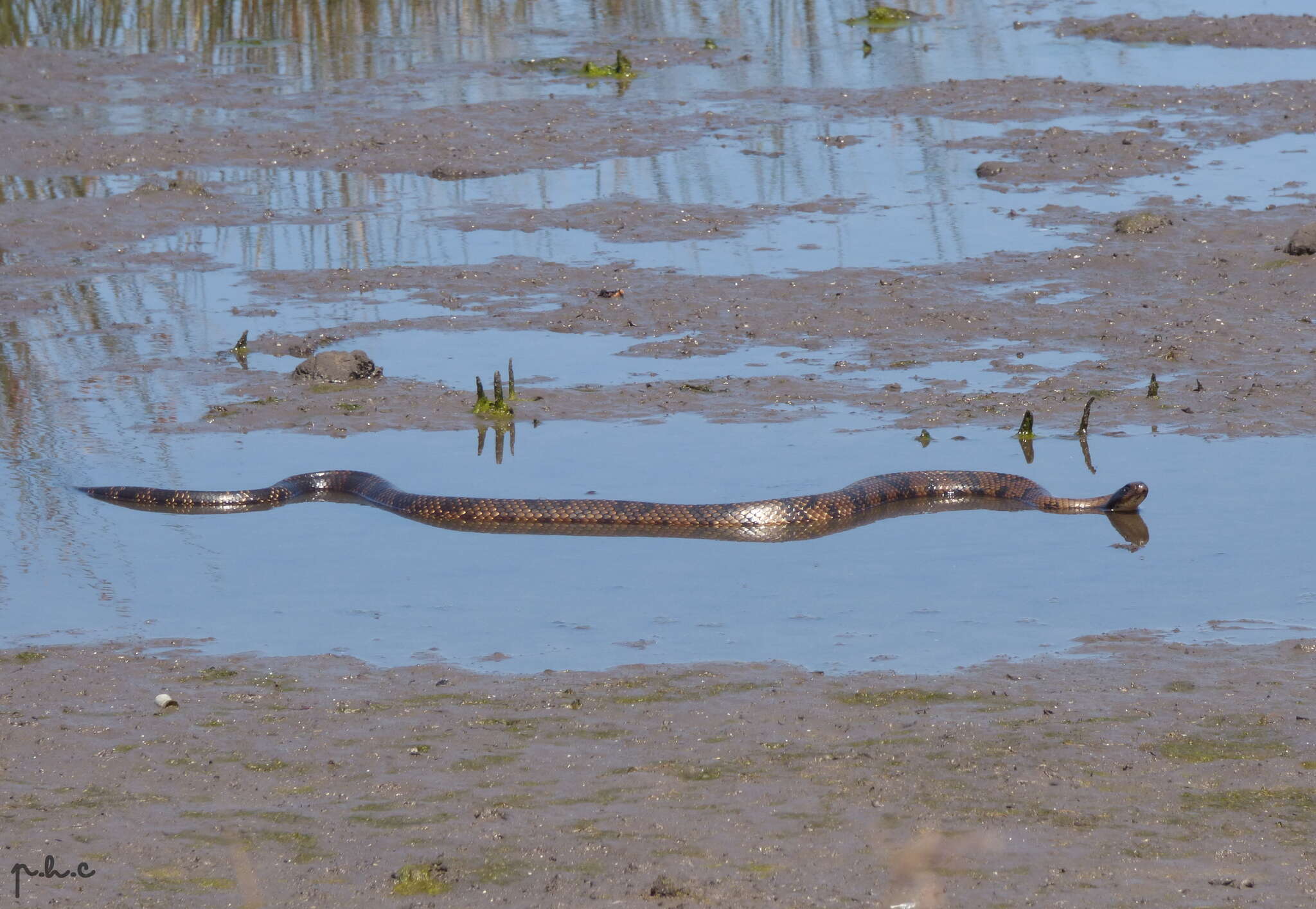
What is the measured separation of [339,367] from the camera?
10523mm

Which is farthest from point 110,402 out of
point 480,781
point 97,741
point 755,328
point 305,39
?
point 305,39

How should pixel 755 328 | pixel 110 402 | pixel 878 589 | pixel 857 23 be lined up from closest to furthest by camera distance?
pixel 878 589 < pixel 110 402 < pixel 755 328 < pixel 857 23

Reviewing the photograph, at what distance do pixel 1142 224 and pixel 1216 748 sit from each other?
311 inches

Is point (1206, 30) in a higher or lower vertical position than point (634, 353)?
higher

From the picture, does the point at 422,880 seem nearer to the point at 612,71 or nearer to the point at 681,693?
the point at 681,693

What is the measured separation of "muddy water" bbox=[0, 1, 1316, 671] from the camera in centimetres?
743

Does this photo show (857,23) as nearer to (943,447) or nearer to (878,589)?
(943,447)

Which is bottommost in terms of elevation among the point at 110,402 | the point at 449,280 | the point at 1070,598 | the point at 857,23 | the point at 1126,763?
the point at 1126,763

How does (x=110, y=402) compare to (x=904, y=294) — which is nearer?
(x=110, y=402)

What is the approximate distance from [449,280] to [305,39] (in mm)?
10766

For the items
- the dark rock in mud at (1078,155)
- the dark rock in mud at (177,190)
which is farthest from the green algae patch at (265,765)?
the dark rock in mud at (1078,155)

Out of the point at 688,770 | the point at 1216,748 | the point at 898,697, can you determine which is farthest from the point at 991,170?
the point at 688,770

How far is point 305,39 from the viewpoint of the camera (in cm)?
2217
